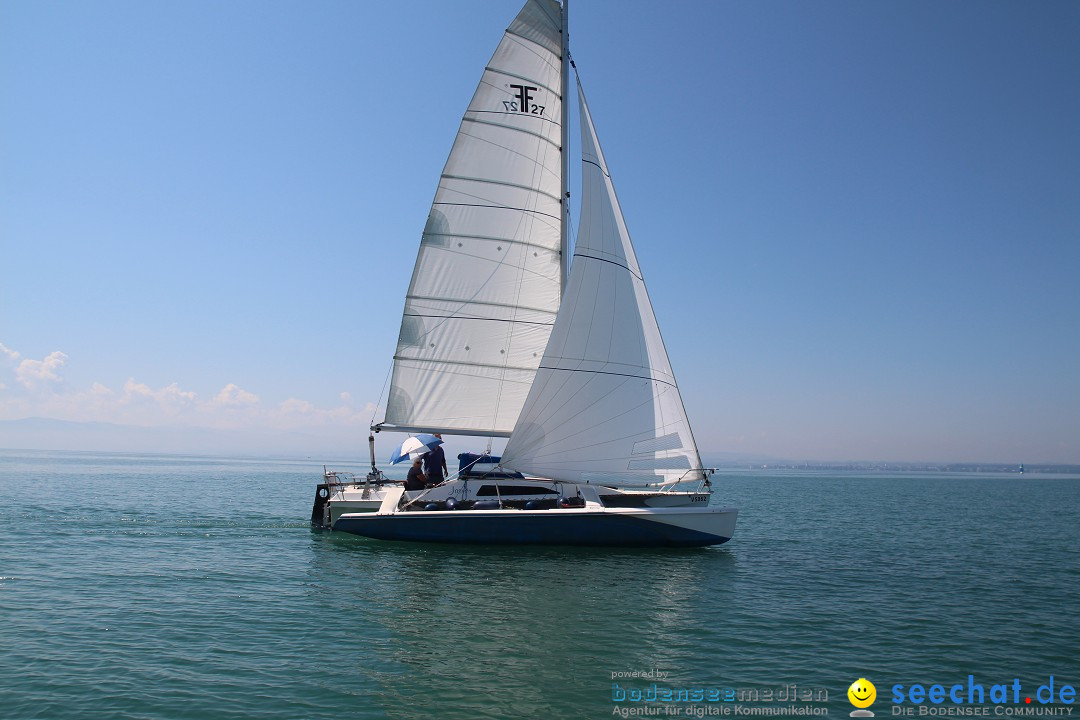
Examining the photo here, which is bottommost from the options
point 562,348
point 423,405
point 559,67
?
point 423,405

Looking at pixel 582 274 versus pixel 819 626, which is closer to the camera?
pixel 819 626

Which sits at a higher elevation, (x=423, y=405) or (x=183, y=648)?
(x=423, y=405)

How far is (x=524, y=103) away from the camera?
77.2 feet

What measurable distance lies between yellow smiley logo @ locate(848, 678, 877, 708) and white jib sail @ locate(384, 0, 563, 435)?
48.6 ft

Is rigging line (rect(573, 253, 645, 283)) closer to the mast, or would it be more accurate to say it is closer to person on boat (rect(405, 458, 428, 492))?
the mast

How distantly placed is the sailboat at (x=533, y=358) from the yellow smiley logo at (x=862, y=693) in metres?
9.99

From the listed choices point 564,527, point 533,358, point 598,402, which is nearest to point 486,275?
point 533,358

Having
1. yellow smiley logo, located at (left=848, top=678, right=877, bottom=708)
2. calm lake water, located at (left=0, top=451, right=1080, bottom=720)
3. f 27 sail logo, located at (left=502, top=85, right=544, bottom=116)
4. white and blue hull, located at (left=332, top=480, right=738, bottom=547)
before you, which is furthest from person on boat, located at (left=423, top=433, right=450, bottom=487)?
yellow smiley logo, located at (left=848, top=678, right=877, bottom=708)

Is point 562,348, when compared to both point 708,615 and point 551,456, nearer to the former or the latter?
point 551,456

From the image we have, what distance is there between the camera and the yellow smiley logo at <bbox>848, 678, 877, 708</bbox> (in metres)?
8.85

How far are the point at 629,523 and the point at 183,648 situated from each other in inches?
463

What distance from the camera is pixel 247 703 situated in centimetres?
843

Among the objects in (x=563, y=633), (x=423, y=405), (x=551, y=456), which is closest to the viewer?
(x=563, y=633)

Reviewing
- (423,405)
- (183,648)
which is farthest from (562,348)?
(183,648)
